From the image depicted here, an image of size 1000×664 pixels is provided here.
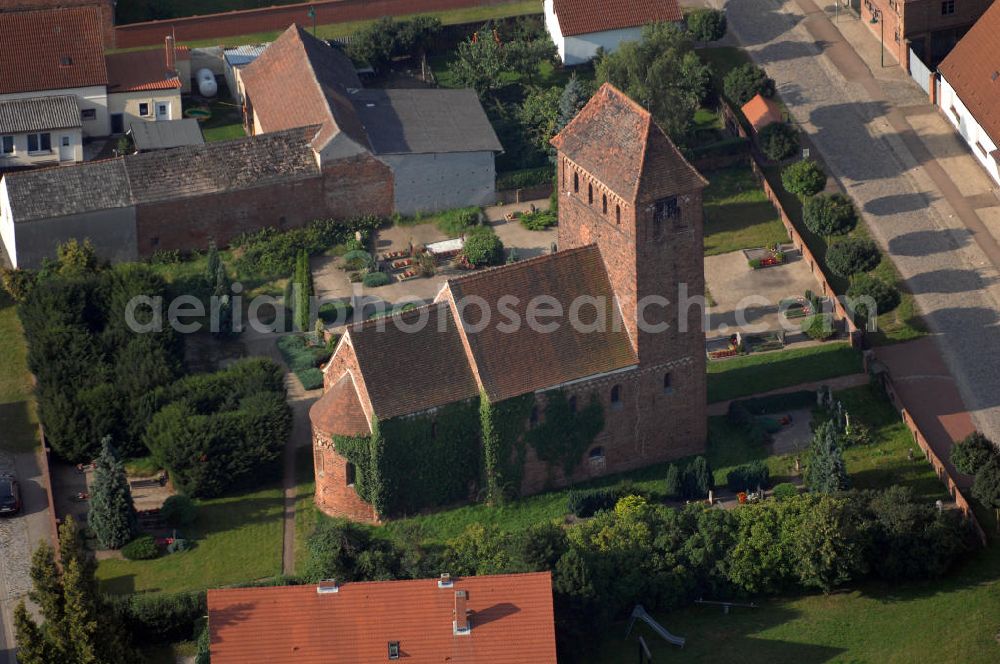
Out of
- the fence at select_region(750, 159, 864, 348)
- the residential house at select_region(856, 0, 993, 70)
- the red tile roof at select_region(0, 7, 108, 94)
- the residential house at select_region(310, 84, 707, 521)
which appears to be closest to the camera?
the residential house at select_region(310, 84, 707, 521)

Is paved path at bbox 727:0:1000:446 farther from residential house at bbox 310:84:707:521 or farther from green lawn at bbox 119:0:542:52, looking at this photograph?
residential house at bbox 310:84:707:521

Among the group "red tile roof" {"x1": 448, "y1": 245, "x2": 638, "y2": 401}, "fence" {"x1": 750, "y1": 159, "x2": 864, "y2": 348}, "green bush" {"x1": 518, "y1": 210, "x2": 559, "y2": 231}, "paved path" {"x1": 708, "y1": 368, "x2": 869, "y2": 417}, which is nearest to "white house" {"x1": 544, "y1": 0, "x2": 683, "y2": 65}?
"fence" {"x1": 750, "y1": 159, "x2": 864, "y2": 348}

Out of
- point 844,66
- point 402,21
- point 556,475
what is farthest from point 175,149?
point 844,66

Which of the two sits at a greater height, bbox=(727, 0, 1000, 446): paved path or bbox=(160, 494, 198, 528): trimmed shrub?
bbox=(727, 0, 1000, 446): paved path

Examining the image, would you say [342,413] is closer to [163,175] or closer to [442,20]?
[163,175]

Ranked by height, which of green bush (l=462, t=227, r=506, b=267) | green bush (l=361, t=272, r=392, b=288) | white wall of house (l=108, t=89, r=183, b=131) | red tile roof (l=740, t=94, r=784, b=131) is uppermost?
white wall of house (l=108, t=89, r=183, b=131)

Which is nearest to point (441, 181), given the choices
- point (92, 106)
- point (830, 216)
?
point (92, 106)

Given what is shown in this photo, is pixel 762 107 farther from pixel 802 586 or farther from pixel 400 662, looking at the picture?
pixel 400 662

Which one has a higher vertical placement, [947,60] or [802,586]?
[947,60]
